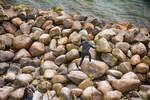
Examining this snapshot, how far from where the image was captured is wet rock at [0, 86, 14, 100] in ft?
29.0

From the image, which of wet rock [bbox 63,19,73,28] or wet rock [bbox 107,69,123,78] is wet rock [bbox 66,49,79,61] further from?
wet rock [bbox 63,19,73,28]

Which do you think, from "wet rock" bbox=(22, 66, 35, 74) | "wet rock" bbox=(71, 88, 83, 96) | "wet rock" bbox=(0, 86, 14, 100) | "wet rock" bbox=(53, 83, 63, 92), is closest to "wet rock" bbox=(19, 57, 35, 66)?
"wet rock" bbox=(22, 66, 35, 74)

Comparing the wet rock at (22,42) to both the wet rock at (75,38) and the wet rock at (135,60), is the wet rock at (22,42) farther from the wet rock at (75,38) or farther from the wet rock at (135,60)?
the wet rock at (135,60)

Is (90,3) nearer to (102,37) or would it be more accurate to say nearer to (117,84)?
(102,37)

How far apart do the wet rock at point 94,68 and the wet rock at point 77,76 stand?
478 mm

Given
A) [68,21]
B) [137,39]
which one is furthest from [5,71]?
[137,39]

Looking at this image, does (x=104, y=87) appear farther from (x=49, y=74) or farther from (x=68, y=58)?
(x=49, y=74)

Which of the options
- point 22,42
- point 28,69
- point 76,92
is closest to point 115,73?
point 76,92

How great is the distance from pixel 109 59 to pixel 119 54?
2.27 feet

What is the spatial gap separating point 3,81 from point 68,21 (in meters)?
6.25

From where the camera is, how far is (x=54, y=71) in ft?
33.4

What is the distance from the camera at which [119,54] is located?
→ 1034cm

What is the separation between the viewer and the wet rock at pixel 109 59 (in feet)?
33.7

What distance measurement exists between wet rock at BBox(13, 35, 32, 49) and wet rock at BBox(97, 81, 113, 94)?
6017 mm
